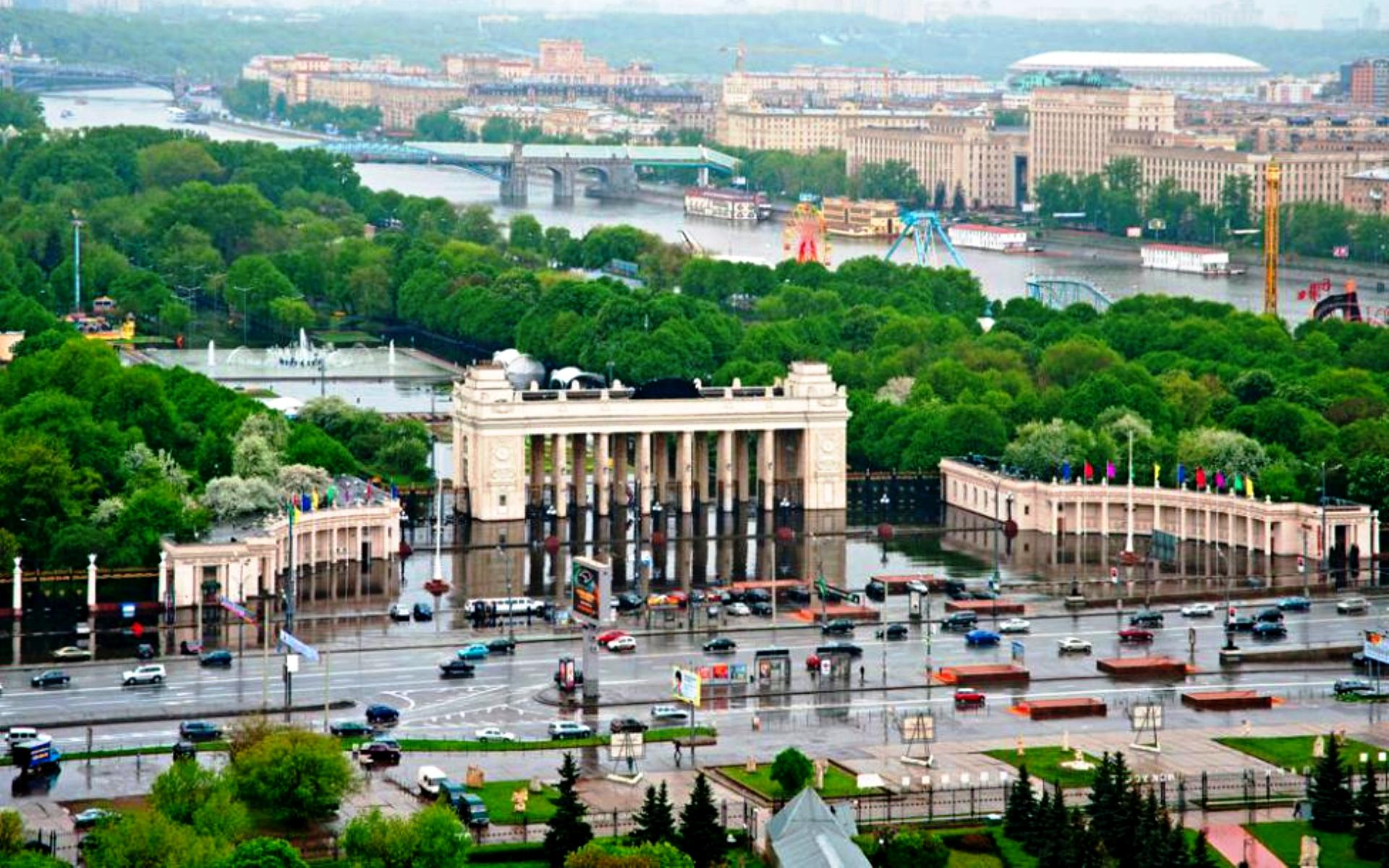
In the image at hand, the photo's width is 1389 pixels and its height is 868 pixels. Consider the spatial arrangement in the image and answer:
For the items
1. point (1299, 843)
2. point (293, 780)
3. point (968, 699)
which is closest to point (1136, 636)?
point (968, 699)

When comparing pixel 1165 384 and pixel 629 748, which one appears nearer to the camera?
pixel 629 748

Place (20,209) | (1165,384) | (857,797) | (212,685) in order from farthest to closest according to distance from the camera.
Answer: (20,209), (1165,384), (212,685), (857,797)

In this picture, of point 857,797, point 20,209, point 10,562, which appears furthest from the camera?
point 20,209

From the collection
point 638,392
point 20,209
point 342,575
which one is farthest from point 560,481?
point 20,209

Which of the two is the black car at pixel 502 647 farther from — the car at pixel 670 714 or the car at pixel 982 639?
the car at pixel 982 639

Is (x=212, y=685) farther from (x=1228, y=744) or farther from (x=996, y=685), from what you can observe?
(x=1228, y=744)

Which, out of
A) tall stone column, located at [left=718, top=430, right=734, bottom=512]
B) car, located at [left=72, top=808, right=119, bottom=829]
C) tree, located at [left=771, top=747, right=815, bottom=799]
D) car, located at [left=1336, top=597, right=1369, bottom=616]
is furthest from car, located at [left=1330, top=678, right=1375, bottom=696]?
tall stone column, located at [left=718, top=430, right=734, bottom=512]
